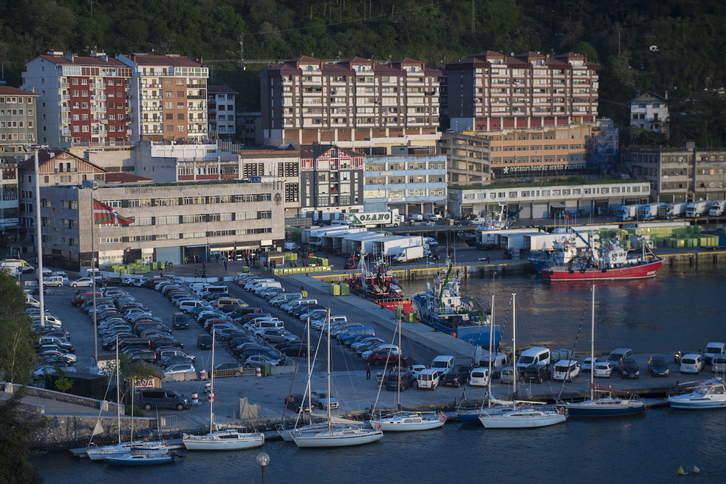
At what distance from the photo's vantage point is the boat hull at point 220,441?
1664 centimetres

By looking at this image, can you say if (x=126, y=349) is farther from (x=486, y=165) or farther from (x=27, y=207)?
(x=486, y=165)

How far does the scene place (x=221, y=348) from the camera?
22.1 metres

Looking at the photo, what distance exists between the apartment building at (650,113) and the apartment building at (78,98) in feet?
74.3

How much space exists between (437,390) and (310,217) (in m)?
21.1

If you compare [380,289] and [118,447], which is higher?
[380,289]

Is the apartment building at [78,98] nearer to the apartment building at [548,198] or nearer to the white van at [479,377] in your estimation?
the apartment building at [548,198]

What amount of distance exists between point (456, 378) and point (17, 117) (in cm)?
2534

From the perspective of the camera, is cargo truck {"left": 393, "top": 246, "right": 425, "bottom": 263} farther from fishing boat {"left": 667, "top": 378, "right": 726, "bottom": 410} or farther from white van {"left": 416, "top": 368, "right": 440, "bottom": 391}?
fishing boat {"left": 667, "top": 378, "right": 726, "bottom": 410}

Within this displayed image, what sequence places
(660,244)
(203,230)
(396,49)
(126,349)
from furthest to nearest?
(396,49)
(660,244)
(203,230)
(126,349)

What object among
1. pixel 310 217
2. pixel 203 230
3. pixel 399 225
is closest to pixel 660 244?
pixel 399 225

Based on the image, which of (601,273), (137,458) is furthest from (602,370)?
(601,273)

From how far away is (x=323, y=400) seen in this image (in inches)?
709

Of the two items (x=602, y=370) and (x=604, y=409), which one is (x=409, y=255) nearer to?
(x=602, y=370)

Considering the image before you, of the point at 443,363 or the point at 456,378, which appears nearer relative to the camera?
the point at 456,378
